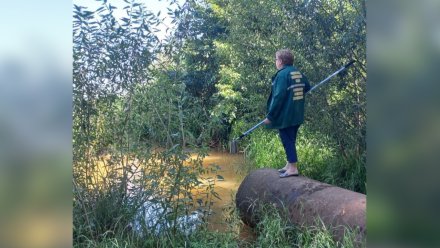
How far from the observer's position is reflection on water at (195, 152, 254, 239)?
4355 mm

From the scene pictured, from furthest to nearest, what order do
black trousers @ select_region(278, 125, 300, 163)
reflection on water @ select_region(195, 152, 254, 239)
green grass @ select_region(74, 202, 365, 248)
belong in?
black trousers @ select_region(278, 125, 300, 163)
reflection on water @ select_region(195, 152, 254, 239)
green grass @ select_region(74, 202, 365, 248)

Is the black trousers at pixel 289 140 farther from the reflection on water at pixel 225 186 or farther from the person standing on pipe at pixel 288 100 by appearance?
the reflection on water at pixel 225 186

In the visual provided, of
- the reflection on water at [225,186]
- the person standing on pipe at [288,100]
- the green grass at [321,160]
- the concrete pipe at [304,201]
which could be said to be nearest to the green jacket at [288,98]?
the person standing on pipe at [288,100]

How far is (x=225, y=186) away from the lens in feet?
21.5

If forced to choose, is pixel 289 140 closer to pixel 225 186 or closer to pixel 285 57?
pixel 285 57

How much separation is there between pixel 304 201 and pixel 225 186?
2.68 metres

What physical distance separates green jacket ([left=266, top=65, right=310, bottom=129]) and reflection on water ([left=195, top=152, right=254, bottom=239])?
34.8 inches

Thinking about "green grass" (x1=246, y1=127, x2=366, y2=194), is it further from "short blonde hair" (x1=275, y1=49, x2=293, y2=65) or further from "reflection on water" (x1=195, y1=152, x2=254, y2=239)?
"short blonde hair" (x1=275, y1=49, x2=293, y2=65)

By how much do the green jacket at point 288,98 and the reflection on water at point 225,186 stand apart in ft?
2.90

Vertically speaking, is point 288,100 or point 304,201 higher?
point 288,100

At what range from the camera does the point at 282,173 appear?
15.7 ft

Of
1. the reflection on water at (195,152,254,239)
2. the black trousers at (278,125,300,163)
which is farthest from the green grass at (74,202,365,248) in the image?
the black trousers at (278,125,300,163)

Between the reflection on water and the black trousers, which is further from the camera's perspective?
the black trousers

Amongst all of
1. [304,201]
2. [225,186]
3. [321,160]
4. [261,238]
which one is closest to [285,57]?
[304,201]
